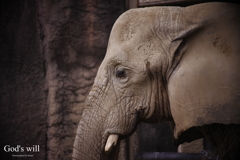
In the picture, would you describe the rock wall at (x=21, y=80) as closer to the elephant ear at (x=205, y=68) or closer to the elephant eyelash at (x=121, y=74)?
the elephant eyelash at (x=121, y=74)

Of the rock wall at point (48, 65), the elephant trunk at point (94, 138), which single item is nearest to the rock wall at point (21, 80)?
the rock wall at point (48, 65)

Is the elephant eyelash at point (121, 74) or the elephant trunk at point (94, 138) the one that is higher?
the elephant eyelash at point (121, 74)

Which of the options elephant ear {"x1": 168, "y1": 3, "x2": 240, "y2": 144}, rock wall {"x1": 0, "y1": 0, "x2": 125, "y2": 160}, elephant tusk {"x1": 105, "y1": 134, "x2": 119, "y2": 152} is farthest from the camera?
Answer: rock wall {"x1": 0, "y1": 0, "x2": 125, "y2": 160}

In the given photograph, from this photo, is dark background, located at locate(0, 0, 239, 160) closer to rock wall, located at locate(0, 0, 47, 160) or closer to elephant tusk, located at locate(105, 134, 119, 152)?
rock wall, located at locate(0, 0, 47, 160)

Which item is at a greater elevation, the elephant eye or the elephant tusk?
the elephant eye

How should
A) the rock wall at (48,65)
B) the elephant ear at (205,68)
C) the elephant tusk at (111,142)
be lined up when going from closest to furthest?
the elephant ear at (205,68), the elephant tusk at (111,142), the rock wall at (48,65)

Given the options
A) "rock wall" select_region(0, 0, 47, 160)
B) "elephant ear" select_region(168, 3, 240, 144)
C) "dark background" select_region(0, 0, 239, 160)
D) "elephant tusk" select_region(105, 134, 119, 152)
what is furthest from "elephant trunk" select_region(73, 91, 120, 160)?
"rock wall" select_region(0, 0, 47, 160)

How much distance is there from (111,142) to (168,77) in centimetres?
38

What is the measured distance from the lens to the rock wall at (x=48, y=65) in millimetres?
2045

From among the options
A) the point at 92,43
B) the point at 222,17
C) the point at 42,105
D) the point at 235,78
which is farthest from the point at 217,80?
the point at 42,105

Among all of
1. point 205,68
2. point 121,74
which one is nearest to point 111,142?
point 121,74

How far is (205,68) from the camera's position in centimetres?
112

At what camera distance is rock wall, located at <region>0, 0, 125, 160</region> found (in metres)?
2.04

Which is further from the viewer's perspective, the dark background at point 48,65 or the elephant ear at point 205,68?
the dark background at point 48,65
